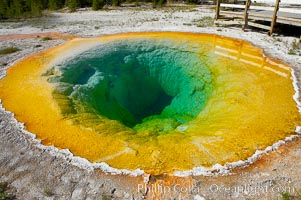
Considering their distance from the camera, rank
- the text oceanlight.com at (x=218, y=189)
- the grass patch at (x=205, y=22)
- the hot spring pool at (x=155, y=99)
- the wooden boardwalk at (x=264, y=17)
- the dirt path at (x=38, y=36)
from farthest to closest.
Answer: the grass patch at (x=205, y=22) → the dirt path at (x=38, y=36) → the wooden boardwalk at (x=264, y=17) → the hot spring pool at (x=155, y=99) → the text oceanlight.com at (x=218, y=189)

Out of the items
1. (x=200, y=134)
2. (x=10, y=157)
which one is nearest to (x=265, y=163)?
(x=200, y=134)

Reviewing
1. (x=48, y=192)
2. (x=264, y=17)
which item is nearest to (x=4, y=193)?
(x=48, y=192)

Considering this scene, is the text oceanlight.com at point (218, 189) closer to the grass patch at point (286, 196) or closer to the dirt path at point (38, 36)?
the grass patch at point (286, 196)

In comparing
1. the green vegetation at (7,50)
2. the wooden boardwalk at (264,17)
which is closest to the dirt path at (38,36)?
the green vegetation at (7,50)

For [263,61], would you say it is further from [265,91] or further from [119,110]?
[119,110]

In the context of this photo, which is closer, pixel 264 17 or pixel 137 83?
pixel 137 83

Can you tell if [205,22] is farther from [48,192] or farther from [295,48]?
[48,192]

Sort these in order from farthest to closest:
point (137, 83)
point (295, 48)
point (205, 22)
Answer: point (205, 22), point (137, 83), point (295, 48)

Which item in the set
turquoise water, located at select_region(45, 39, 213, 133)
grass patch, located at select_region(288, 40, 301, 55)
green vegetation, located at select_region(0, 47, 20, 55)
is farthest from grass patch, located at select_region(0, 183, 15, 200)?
grass patch, located at select_region(288, 40, 301, 55)
